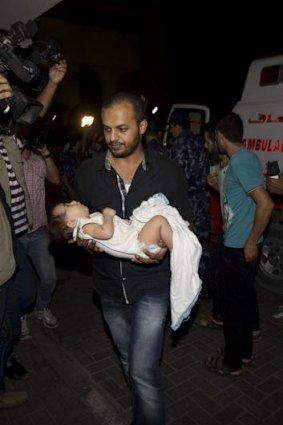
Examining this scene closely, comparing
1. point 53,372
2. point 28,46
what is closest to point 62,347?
point 53,372

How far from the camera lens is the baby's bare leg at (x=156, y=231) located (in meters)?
2.56

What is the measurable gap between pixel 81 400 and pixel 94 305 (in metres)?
1.84

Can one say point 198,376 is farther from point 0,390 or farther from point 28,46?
point 28,46

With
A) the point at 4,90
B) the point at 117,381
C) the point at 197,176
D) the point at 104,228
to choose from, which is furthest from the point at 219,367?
the point at 4,90

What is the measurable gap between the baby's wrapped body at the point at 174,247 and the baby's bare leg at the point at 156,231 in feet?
0.09

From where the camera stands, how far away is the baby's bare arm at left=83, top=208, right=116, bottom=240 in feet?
8.57

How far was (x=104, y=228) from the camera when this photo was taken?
2.62 meters

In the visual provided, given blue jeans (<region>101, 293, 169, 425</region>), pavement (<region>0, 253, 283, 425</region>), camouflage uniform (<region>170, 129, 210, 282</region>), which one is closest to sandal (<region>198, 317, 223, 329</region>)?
pavement (<region>0, 253, 283, 425</region>)

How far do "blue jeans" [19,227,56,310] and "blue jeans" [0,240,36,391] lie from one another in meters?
0.68

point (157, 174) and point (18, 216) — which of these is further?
point (18, 216)

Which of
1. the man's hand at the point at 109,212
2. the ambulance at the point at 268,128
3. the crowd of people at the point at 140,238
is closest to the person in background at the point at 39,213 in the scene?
the crowd of people at the point at 140,238

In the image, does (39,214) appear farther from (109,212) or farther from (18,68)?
(109,212)

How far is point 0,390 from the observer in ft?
11.1

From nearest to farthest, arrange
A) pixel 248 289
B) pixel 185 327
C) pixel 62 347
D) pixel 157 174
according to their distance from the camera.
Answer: pixel 157 174 → pixel 248 289 → pixel 62 347 → pixel 185 327
